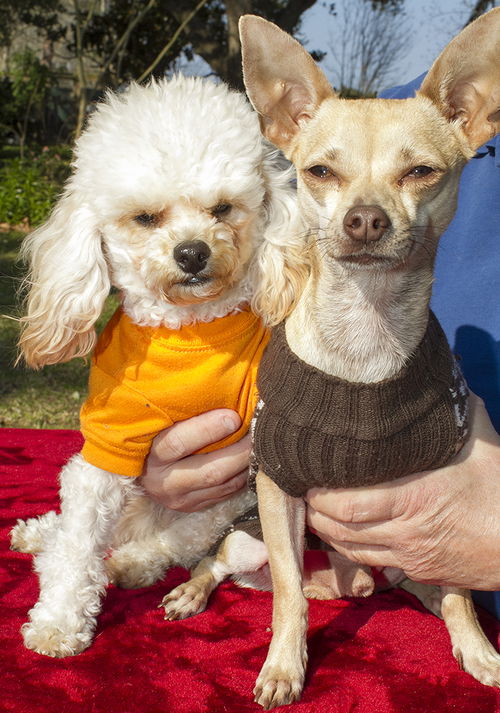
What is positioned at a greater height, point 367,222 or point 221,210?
point 367,222

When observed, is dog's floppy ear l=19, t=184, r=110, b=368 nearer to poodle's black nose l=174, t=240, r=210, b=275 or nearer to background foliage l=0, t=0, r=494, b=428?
poodle's black nose l=174, t=240, r=210, b=275

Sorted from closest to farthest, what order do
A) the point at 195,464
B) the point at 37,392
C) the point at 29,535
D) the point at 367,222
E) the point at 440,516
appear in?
the point at 367,222, the point at 440,516, the point at 195,464, the point at 29,535, the point at 37,392

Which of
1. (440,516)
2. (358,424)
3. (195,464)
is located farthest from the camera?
(195,464)

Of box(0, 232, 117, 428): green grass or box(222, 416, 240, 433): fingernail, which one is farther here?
box(0, 232, 117, 428): green grass

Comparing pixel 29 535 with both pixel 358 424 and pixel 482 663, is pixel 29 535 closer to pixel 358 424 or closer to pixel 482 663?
pixel 358 424

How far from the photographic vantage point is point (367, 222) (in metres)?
1.73

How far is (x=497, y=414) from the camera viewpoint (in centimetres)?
235

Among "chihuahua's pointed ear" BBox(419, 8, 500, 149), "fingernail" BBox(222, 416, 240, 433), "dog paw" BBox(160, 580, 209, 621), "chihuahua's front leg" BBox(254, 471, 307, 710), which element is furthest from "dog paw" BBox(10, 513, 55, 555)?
"chihuahua's pointed ear" BBox(419, 8, 500, 149)

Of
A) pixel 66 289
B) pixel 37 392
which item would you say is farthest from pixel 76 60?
pixel 66 289

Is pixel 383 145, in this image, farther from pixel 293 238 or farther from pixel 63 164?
pixel 63 164

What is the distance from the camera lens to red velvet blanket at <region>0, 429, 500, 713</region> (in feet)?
5.60

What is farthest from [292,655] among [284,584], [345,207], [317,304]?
[345,207]

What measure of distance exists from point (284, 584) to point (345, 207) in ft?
3.17

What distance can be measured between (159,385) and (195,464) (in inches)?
11.7
